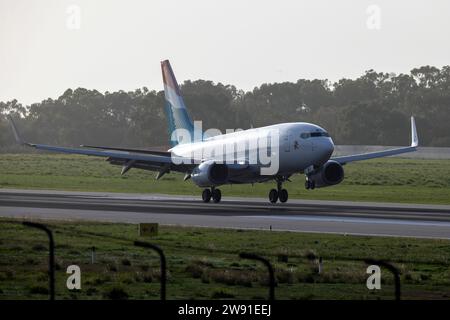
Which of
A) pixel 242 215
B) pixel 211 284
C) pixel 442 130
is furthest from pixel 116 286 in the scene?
pixel 442 130

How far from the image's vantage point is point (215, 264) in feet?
110

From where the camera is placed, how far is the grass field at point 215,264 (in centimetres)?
2811

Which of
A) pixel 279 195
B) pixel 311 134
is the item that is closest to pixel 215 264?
pixel 311 134

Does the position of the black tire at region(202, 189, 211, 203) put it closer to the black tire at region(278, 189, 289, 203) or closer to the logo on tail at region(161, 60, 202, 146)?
the black tire at region(278, 189, 289, 203)

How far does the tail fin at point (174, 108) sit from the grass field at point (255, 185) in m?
4.97

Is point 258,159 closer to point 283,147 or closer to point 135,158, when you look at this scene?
point 283,147

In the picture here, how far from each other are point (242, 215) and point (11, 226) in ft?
41.9

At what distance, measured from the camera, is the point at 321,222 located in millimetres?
49812

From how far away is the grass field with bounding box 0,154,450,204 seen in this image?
255ft

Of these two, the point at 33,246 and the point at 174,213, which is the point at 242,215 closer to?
the point at 174,213

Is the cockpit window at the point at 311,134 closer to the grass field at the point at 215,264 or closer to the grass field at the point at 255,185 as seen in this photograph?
the grass field at the point at 255,185

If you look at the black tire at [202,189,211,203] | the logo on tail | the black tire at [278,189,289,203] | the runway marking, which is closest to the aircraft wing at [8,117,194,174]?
the black tire at [202,189,211,203]

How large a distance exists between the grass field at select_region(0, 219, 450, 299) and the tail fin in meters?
30.5
